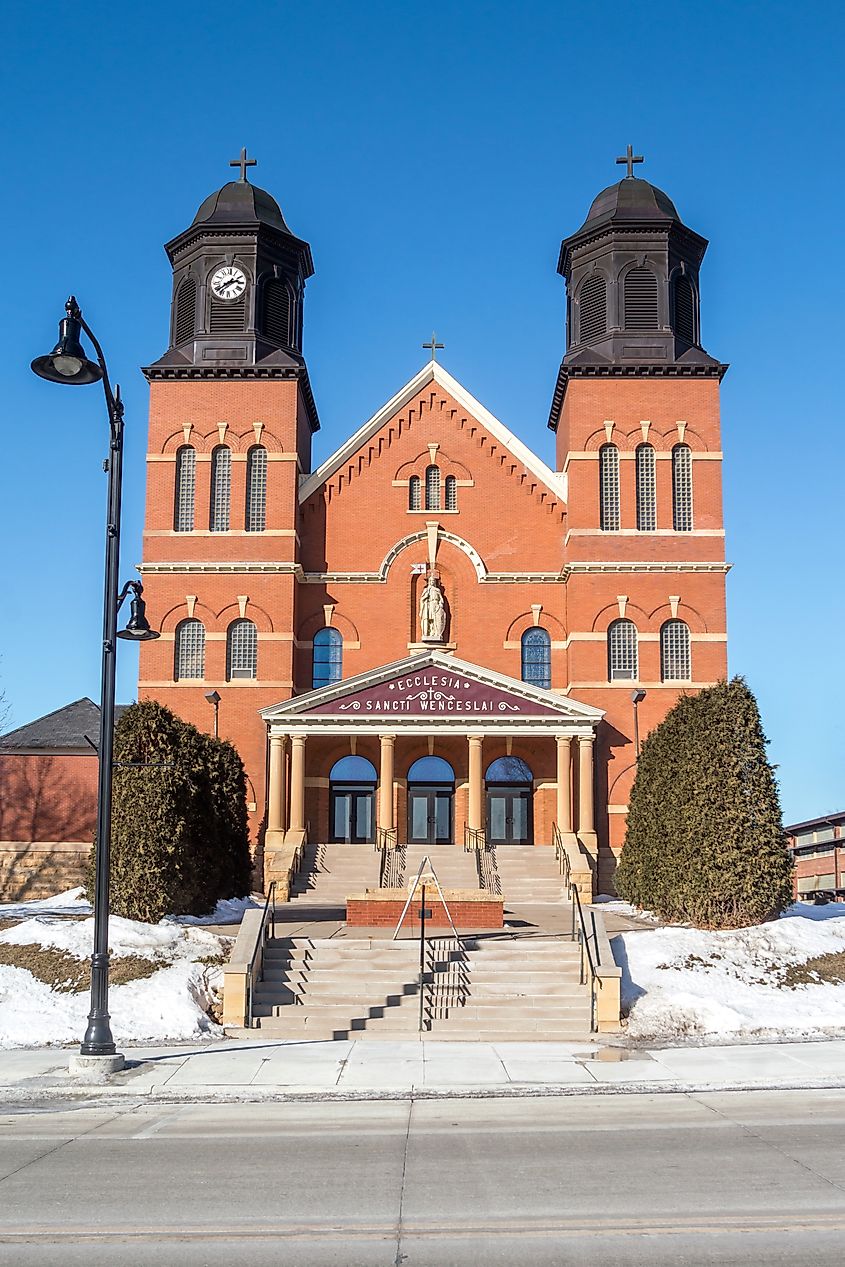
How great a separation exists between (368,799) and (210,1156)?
1154 inches

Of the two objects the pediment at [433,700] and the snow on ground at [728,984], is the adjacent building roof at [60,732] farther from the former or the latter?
the snow on ground at [728,984]

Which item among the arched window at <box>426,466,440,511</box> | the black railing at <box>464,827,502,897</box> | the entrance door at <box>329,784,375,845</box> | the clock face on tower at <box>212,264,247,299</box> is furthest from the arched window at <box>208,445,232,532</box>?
the black railing at <box>464,827,502,897</box>

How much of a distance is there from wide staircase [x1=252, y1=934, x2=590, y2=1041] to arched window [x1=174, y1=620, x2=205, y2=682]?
19.0 meters

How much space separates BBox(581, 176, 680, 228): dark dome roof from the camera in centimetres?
4159

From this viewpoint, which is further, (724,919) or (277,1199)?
(724,919)

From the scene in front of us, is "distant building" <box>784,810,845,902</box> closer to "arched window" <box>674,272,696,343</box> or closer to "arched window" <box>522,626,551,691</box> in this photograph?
"arched window" <box>522,626,551,691</box>

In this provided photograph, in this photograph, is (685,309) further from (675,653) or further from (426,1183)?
(426,1183)

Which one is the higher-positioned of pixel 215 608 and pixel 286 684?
pixel 215 608

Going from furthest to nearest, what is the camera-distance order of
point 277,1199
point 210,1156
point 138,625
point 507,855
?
point 507,855 < point 138,625 < point 210,1156 < point 277,1199

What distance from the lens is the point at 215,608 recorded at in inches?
1583

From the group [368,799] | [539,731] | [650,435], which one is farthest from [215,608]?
[650,435]

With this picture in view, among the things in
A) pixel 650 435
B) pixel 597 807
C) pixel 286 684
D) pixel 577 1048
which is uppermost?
pixel 650 435

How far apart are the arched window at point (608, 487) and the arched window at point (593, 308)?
405 cm

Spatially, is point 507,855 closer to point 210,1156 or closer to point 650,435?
point 650,435
